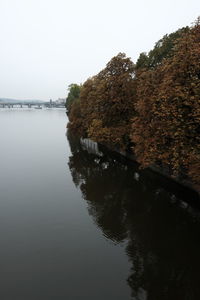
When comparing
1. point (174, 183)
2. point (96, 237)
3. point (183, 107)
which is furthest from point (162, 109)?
point (96, 237)

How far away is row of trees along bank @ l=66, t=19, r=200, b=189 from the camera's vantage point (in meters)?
21.6

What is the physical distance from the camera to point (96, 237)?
767 inches

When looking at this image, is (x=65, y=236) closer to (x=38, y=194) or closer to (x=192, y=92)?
(x=38, y=194)

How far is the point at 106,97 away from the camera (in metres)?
Result: 41.0

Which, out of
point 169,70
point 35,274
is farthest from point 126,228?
point 169,70

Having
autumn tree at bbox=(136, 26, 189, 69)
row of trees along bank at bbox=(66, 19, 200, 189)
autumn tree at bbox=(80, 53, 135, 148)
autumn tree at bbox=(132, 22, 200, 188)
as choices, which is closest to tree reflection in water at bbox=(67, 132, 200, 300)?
row of trees along bank at bbox=(66, 19, 200, 189)

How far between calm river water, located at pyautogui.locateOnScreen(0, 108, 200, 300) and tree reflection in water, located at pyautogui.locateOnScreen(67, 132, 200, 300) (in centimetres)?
6

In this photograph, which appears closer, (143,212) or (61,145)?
(143,212)

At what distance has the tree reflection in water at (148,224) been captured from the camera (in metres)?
14.7

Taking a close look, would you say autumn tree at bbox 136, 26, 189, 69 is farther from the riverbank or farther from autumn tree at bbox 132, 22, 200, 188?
autumn tree at bbox 132, 22, 200, 188

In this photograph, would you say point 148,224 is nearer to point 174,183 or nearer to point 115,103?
point 174,183

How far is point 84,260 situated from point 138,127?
17370mm

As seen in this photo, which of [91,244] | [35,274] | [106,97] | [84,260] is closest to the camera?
[35,274]

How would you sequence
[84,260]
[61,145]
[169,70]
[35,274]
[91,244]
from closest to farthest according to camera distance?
[35,274], [84,260], [91,244], [169,70], [61,145]
